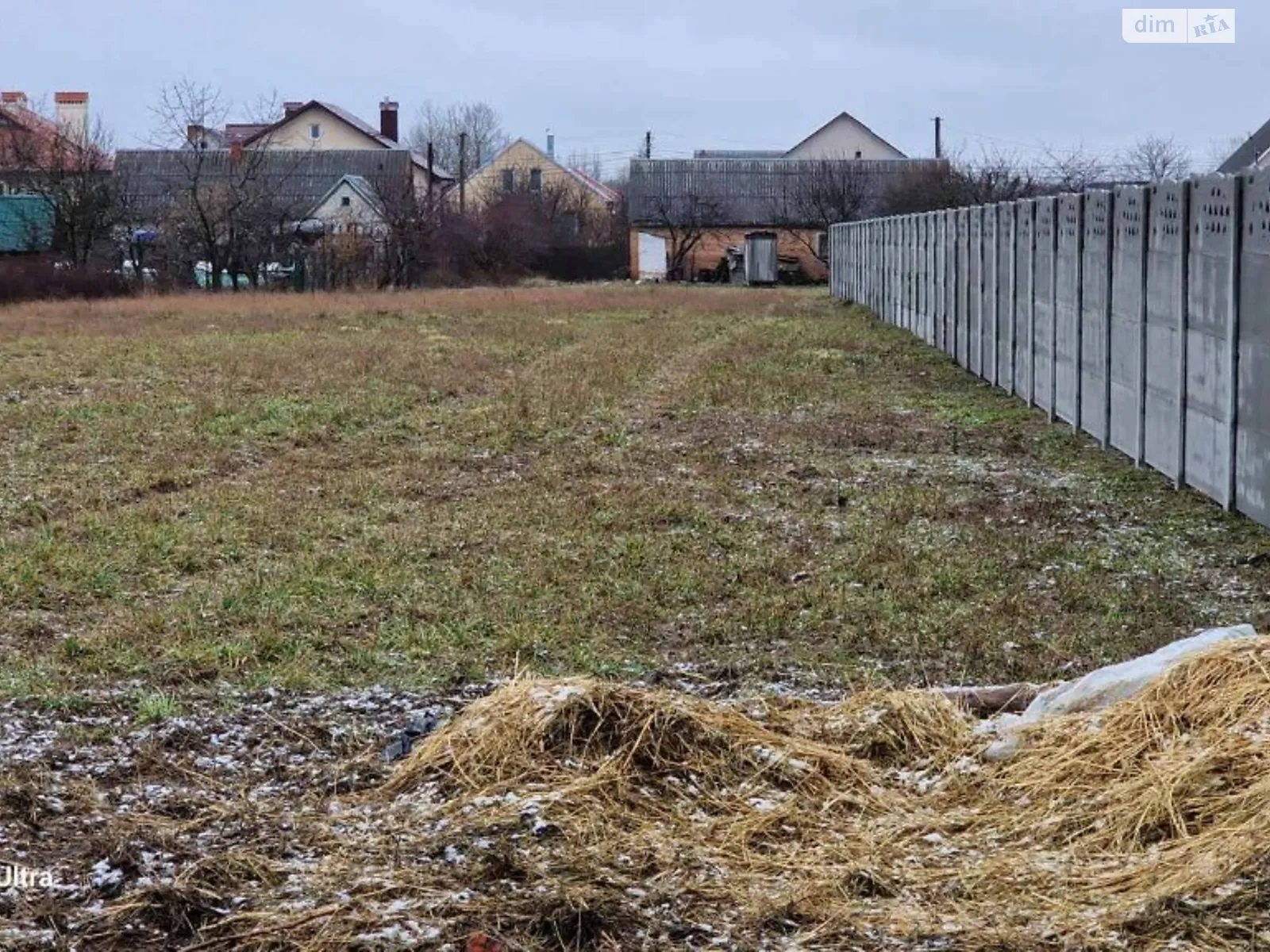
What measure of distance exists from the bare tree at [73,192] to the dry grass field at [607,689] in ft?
117

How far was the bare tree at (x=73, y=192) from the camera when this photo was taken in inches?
1889

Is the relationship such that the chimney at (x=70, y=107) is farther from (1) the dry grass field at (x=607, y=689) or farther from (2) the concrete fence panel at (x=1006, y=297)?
(1) the dry grass field at (x=607, y=689)

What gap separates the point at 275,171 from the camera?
64562 mm

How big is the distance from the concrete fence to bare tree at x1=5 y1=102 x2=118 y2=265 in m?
34.2

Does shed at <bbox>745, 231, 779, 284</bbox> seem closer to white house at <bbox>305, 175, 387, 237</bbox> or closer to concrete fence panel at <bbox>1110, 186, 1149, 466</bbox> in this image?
white house at <bbox>305, 175, 387, 237</bbox>

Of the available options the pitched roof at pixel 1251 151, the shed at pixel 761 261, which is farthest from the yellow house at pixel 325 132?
the pitched roof at pixel 1251 151

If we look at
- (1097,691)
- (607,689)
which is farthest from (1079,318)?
(607,689)

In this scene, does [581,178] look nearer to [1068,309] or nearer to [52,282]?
[52,282]

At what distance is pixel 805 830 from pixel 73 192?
4745cm

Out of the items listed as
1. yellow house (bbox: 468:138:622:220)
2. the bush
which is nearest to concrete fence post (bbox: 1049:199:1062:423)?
the bush

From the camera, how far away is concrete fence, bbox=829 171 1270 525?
9398 mm

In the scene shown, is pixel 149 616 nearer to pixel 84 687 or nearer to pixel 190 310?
pixel 84 687

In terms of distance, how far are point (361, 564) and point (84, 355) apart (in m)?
14.8

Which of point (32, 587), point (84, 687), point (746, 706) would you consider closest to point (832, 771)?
point (746, 706)
